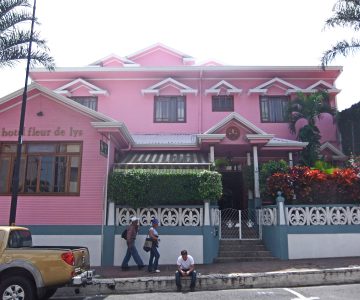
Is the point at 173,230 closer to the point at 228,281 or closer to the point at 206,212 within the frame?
the point at 206,212

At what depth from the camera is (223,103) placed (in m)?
19.0

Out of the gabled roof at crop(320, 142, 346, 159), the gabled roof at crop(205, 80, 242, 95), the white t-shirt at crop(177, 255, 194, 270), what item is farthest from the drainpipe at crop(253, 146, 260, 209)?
the white t-shirt at crop(177, 255, 194, 270)

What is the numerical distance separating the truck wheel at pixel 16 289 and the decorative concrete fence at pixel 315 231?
789 cm

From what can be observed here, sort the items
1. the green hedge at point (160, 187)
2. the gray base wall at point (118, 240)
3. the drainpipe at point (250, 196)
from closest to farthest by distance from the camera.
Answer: the gray base wall at point (118, 240) < the green hedge at point (160, 187) < the drainpipe at point (250, 196)

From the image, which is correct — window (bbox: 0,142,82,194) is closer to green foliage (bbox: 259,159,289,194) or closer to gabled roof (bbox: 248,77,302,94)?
green foliage (bbox: 259,159,289,194)

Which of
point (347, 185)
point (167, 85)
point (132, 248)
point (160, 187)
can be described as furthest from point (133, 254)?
point (167, 85)

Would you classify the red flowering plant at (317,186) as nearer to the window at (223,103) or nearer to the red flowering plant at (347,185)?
the red flowering plant at (347,185)

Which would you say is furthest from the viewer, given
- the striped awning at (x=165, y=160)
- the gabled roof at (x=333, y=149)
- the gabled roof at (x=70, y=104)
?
the gabled roof at (x=333, y=149)

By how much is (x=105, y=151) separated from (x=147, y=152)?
12.1ft

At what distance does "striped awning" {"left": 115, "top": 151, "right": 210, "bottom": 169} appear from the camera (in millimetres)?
13242

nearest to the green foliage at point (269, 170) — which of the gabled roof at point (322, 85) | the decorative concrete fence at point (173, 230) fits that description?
the decorative concrete fence at point (173, 230)

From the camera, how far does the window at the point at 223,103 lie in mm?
18875

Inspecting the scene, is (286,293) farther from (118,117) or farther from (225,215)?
(118,117)

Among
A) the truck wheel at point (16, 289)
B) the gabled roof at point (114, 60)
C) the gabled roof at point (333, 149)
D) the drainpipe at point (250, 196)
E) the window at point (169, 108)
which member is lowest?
the truck wheel at point (16, 289)
